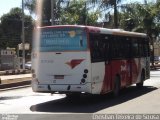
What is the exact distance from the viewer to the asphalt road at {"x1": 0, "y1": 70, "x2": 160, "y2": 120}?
49.4 feet

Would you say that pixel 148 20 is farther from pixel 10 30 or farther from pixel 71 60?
pixel 71 60

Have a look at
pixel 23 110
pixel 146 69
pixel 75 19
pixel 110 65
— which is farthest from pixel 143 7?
pixel 23 110

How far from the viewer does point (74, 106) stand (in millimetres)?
17797

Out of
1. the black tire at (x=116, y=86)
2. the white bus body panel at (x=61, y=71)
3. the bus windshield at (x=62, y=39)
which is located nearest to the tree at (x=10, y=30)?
the black tire at (x=116, y=86)

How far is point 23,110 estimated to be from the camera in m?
16.4

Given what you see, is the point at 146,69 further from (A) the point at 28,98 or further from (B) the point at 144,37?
(A) the point at 28,98

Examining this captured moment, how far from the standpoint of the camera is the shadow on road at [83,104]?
54.2 ft

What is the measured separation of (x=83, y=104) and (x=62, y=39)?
7.97 feet

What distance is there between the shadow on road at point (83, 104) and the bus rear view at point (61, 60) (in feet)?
1.91

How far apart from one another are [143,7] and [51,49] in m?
44.3

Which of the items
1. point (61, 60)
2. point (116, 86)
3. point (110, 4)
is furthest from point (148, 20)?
point (61, 60)

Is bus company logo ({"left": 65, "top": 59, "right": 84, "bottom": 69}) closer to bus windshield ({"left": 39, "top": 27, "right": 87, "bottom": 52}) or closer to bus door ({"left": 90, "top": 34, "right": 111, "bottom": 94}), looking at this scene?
bus windshield ({"left": 39, "top": 27, "right": 87, "bottom": 52})

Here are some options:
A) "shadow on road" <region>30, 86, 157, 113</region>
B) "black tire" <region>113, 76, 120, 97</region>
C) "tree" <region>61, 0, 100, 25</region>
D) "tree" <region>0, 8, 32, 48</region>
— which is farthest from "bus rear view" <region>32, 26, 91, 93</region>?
"tree" <region>0, 8, 32, 48</region>

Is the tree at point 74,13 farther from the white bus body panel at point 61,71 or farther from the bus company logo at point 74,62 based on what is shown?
the bus company logo at point 74,62
